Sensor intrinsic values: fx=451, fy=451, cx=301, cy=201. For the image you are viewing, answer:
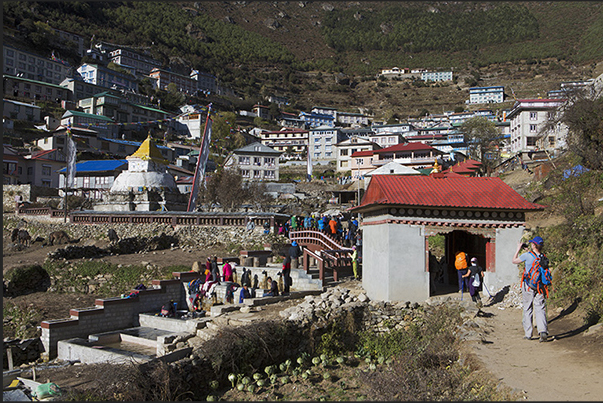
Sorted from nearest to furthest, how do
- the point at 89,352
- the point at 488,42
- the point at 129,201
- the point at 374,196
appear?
the point at 89,352 < the point at 374,196 < the point at 129,201 < the point at 488,42

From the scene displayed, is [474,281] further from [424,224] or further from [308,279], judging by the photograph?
[308,279]

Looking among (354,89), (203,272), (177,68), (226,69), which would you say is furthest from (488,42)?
(203,272)

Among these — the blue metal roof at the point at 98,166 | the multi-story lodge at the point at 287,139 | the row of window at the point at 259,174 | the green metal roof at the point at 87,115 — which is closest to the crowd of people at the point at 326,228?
the blue metal roof at the point at 98,166

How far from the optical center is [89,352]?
12.9 metres

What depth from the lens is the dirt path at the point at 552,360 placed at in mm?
7883

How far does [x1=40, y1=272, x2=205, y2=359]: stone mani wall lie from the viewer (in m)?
14.3

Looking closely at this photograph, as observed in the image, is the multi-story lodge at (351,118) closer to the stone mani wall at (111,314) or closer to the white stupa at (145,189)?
the white stupa at (145,189)

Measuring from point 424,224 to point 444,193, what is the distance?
148 cm

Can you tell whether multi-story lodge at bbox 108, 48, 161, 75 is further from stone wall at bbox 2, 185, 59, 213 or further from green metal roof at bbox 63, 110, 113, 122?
stone wall at bbox 2, 185, 59, 213

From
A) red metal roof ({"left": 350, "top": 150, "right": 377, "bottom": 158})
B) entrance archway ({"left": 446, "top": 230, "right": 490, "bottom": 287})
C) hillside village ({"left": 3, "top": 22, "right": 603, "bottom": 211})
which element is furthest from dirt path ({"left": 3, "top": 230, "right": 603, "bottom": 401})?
red metal roof ({"left": 350, "top": 150, "right": 377, "bottom": 158})

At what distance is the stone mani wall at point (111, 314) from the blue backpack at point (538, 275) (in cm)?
1341

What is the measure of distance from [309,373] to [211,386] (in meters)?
2.48

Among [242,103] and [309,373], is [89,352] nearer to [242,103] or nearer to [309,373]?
[309,373]

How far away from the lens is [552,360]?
936 centimetres
